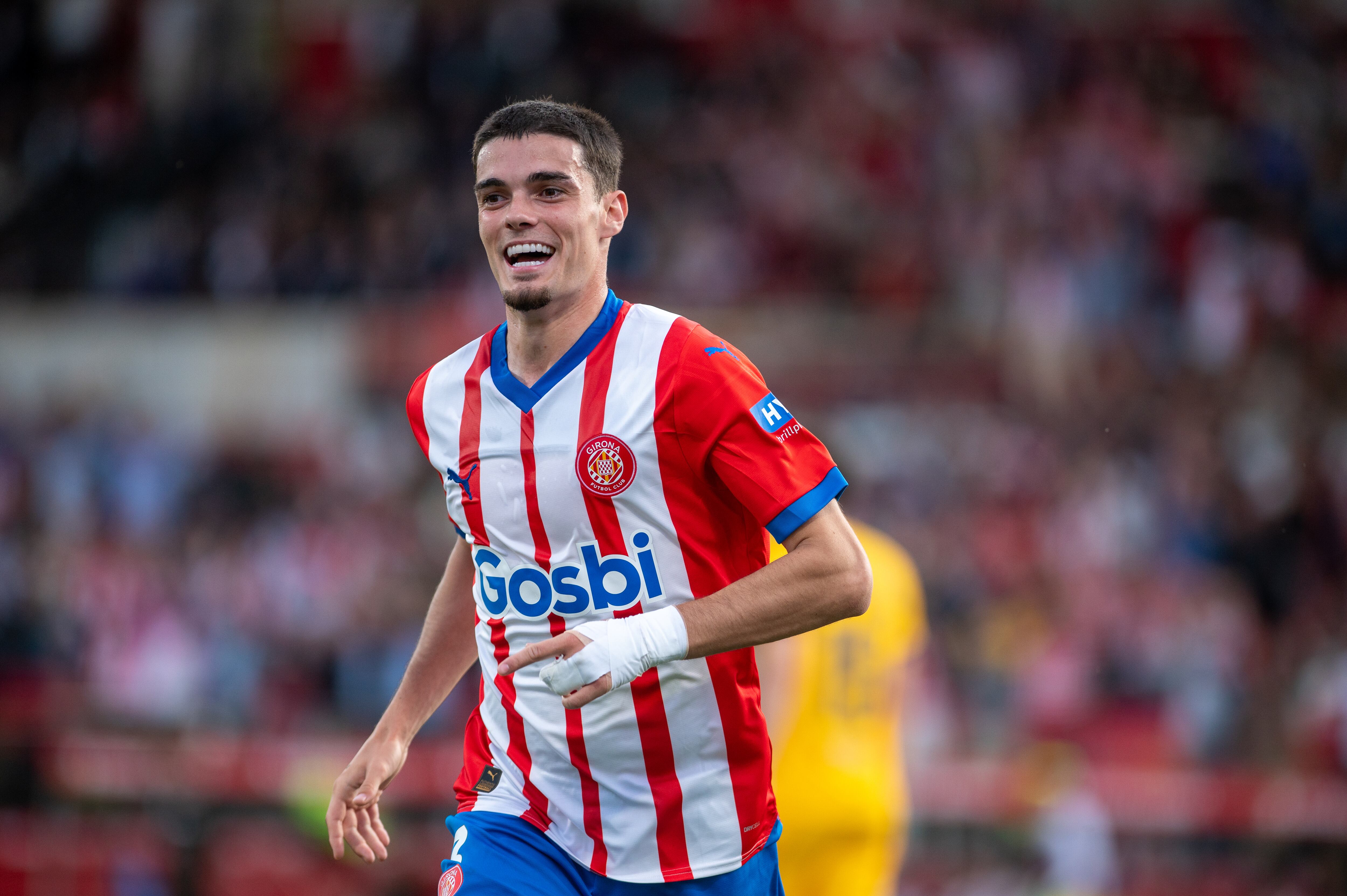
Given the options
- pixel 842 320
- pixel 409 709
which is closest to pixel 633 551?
pixel 409 709

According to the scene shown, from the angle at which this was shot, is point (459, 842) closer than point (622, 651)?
No

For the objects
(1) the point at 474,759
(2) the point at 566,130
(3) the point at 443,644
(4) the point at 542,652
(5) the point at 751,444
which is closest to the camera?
(4) the point at 542,652

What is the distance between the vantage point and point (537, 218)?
3.62 metres

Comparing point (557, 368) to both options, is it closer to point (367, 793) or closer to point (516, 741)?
point (516, 741)

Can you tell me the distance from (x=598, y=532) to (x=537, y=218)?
0.70 m

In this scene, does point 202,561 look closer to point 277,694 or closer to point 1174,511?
point 277,694

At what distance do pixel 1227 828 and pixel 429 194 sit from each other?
9762mm

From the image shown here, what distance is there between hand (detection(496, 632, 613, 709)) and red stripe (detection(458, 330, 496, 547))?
24.0 inches

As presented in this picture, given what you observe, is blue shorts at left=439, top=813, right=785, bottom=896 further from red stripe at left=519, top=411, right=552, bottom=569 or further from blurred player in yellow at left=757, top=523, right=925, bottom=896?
blurred player in yellow at left=757, top=523, right=925, bottom=896

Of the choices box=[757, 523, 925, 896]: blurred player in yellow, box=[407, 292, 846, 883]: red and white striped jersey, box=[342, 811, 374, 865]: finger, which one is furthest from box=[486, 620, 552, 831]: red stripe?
box=[757, 523, 925, 896]: blurred player in yellow

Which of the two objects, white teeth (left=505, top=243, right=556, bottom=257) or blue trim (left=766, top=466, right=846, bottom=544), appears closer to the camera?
blue trim (left=766, top=466, right=846, bottom=544)

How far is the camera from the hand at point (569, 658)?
313 centimetres

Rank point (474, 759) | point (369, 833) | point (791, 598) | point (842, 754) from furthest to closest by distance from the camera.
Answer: point (842, 754), point (474, 759), point (369, 833), point (791, 598)

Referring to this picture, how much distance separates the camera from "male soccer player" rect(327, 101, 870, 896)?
3.49 meters
